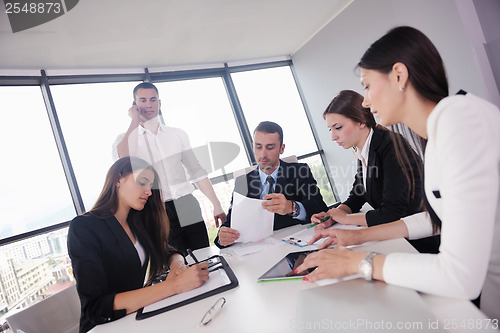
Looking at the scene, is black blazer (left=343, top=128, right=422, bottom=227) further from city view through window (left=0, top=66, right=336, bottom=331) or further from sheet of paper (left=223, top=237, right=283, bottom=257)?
city view through window (left=0, top=66, right=336, bottom=331)

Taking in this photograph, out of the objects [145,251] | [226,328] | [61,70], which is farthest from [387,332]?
[61,70]

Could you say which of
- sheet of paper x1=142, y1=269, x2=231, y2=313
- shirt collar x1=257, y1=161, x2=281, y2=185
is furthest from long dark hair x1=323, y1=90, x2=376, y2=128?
sheet of paper x1=142, y1=269, x2=231, y2=313

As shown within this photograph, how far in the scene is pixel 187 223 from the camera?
268 centimetres

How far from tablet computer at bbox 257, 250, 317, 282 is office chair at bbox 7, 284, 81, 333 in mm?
1246

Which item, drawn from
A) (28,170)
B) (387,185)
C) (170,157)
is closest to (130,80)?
(28,170)

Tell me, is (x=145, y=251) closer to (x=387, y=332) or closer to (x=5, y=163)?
(x=387, y=332)

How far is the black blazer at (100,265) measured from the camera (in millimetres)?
1176

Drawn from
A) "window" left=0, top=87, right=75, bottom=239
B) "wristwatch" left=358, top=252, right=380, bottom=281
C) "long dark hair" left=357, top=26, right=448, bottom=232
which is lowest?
"wristwatch" left=358, top=252, right=380, bottom=281

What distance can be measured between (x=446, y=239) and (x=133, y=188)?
1464 mm

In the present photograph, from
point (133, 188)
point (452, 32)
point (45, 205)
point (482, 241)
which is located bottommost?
point (482, 241)

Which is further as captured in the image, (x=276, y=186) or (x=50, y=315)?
(x=276, y=186)

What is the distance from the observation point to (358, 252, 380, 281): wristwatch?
0.83m

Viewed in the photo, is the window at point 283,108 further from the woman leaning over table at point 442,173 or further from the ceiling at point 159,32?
the woman leaning over table at point 442,173

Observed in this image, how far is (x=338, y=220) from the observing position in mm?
1583
